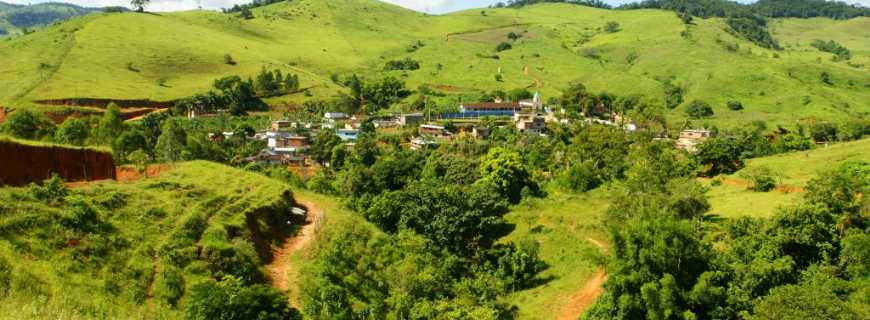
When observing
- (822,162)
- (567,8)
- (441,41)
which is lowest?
(822,162)

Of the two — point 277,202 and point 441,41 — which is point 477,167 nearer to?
point 277,202

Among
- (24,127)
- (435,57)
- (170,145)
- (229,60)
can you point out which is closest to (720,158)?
(170,145)

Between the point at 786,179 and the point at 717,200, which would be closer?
the point at 717,200

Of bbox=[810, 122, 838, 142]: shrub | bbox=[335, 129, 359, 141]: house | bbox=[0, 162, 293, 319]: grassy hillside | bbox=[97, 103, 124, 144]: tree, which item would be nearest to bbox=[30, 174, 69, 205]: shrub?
bbox=[0, 162, 293, 319]: grassy hillside

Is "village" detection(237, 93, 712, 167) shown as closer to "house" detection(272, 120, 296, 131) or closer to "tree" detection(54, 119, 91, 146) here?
"house" detection(272, 120, 296, 131)

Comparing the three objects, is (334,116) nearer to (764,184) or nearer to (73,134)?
(73,134)

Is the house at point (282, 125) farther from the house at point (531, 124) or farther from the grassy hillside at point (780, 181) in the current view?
the grassy hillside at point (780, 181)

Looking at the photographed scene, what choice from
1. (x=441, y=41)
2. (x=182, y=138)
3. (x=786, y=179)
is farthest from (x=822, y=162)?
(x=441, y=41)
